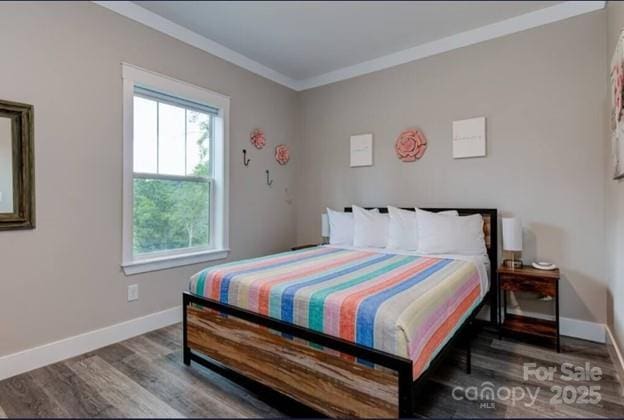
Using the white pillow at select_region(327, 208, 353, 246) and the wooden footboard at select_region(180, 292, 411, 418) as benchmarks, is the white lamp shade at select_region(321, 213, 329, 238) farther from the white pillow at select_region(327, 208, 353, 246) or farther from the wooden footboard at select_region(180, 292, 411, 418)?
the wooden footboard at select_region(180, 292, 411, 418)

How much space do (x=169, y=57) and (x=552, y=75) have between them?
10.2 feet

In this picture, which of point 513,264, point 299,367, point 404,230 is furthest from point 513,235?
point 299,367

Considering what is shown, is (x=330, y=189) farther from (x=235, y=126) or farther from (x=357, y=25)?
(x=357, y=25)

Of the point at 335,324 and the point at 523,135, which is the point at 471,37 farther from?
the point at 335,324

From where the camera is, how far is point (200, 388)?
1824mm

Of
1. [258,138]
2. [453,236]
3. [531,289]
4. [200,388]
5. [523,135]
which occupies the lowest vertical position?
[200,388]

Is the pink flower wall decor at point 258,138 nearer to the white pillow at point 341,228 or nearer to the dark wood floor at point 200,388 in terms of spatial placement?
the white pillow at point 341,228

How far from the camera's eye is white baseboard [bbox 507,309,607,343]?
2.43 meters

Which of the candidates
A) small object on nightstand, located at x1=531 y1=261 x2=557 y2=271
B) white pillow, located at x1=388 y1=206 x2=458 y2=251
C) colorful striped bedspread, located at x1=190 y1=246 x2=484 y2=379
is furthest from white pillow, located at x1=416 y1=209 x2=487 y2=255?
small object on nightstand, located at x1=531 y1=261 x2=557 y2=271

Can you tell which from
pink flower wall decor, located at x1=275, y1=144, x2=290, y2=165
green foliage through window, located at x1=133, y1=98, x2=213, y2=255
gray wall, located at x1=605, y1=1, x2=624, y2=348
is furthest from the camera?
pink flower wall decor, located at x1=275, y1=144, x2=290, y2=165

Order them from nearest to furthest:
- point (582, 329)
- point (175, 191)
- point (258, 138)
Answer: point (582, 329)
point (175, 191)
point (258, 138)

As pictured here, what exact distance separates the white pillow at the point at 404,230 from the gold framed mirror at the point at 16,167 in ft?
8.56

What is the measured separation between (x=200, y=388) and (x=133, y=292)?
3.76ft

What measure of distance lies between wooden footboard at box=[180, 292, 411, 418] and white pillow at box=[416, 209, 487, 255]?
1.52 m
